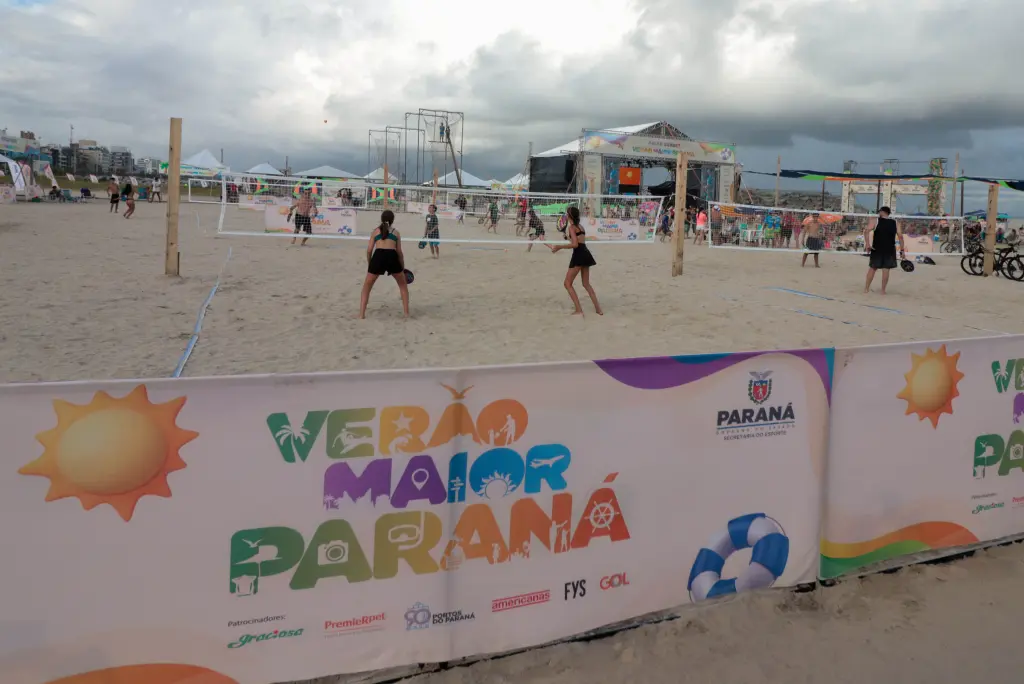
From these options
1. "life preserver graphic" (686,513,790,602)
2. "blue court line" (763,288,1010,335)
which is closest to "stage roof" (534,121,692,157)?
"blue court line" (763,288,1010,335)

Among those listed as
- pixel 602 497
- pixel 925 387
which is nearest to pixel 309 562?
pixel 602 497

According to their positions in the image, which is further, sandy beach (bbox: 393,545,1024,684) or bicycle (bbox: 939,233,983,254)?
bicycle (bbox: 939,233,983,254)

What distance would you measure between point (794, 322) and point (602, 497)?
25.7 ft

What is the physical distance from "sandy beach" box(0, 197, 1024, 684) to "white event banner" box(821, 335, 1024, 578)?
0.19 m

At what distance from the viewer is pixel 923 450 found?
378 centimetres

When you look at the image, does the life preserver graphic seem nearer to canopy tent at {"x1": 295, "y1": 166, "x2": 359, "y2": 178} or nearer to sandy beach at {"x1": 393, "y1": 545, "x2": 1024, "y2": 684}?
sandy beach at {"x1": 393, "y1": 545, "x2": 1024, "y2": 684}

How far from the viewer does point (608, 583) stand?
121 inches

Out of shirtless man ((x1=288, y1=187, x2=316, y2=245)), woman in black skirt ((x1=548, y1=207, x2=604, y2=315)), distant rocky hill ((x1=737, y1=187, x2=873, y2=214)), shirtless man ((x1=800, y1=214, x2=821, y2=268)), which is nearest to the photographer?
woman in black skirt ((x1=548, y1=207, x2=604, y2=315))

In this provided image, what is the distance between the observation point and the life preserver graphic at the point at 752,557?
129 inches

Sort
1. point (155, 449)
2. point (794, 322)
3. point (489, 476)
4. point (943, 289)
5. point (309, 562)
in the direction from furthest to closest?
1. point (943, 289)
2. point (794, 322)
3. point (489, 476)
4. point (309, 562)
5. point (155, 449)

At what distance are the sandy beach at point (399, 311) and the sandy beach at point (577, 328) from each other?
0.04m

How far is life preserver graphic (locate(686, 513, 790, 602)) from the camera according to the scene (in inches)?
129

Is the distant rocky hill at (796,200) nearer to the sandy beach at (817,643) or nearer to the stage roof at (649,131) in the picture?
the stage roof at (649,131)

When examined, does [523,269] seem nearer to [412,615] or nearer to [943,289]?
[943,289]
